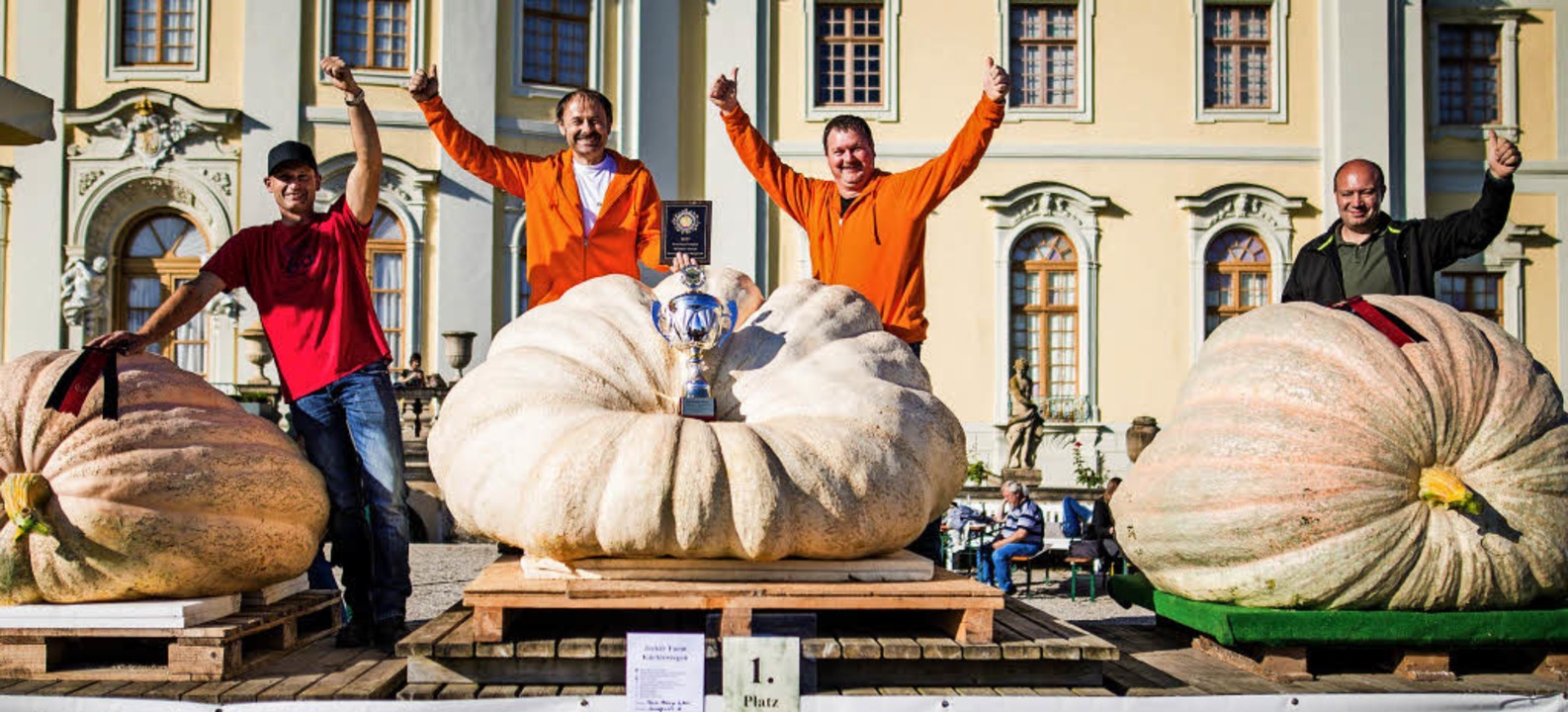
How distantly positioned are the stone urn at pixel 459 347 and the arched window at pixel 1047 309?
9027 mm

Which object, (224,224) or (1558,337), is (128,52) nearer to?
(224,224)

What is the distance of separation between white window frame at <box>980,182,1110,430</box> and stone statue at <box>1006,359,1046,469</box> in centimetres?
181

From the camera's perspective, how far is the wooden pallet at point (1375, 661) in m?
4.53

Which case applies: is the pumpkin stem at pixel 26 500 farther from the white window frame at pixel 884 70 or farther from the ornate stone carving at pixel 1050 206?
the ornate stone carving at pixel 1050 206

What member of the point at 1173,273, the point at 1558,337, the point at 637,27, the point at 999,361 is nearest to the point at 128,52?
the point at 637,27

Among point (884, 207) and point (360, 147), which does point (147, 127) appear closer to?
point (360, 147)

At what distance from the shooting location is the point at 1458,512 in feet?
15.0

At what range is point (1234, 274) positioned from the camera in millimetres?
23844

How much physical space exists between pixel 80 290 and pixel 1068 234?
1555 cm

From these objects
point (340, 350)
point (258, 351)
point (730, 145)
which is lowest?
point (340, 350)

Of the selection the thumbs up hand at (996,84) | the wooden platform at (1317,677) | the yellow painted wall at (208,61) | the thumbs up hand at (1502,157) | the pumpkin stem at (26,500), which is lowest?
the wooden platform at (1317,677)

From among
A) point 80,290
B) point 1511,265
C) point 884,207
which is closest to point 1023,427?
point 1511,265

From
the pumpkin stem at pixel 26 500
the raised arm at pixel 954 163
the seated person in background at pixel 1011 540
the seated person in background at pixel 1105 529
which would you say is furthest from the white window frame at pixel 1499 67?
the pumpkin stem at pixel 26 500

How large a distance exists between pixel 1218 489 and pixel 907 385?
1.09m
